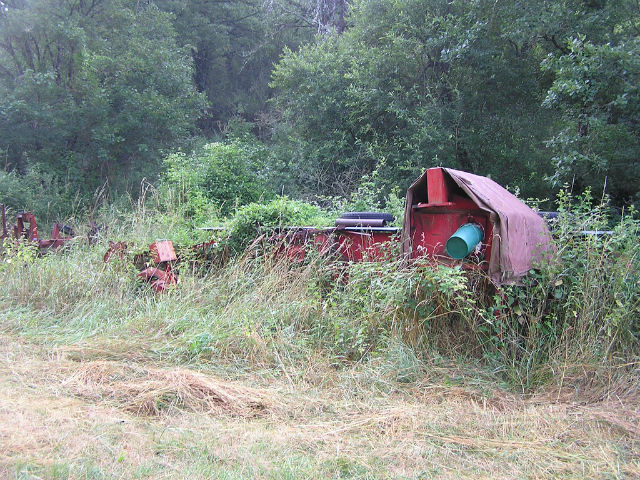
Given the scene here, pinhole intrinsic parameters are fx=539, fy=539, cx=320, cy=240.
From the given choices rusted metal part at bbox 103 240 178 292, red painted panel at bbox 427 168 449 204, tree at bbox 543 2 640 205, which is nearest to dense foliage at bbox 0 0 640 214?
tree at bbox 543 2 640 205

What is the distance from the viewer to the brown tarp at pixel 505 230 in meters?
4.39

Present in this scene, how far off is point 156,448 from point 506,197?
3.76 meters

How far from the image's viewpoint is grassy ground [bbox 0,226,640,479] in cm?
316

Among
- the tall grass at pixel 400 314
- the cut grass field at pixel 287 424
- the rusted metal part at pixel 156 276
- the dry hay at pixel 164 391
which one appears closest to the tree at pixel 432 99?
the rusted metal part at pixel 156 276

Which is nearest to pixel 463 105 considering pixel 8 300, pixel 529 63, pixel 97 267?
pixel 529 63

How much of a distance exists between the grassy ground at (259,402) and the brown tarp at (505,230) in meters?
0.91

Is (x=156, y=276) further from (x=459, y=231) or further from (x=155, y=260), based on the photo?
(x=459, y=231)

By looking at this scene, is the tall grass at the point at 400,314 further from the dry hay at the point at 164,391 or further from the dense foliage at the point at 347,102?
the dense foliage at the point at 347,102

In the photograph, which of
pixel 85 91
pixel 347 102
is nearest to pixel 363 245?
pixel 347 102

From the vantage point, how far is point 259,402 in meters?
4.09

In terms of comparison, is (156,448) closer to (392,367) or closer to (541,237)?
(392,367)

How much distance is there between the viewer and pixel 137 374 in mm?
4590

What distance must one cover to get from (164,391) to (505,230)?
117 inches

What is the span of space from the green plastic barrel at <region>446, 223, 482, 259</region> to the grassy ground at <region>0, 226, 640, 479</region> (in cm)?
98
